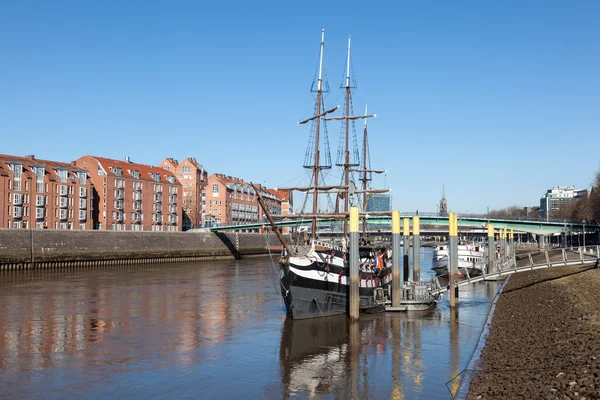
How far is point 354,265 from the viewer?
111 feet

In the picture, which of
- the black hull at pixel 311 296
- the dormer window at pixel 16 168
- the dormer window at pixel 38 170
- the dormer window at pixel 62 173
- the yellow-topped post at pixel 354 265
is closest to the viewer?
the yellow-topped post at pixel 354 265

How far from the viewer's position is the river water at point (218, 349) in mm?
21969

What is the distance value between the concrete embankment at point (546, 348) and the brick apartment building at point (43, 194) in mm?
81968

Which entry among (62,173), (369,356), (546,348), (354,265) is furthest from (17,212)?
(546,348)

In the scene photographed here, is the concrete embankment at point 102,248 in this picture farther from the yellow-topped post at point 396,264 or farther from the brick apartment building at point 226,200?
the brick apartment building at point 226,200

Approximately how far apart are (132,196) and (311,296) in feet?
328

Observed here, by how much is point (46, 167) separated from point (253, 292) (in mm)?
67368

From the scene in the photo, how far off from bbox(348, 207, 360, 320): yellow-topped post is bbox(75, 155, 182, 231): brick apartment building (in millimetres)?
95508

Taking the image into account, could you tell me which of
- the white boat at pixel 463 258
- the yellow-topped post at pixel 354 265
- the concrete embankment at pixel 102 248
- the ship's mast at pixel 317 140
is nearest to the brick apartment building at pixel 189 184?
the concrete embankment at pixel 102 248

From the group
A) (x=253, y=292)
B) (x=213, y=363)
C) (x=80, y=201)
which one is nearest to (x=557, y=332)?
(x=213, y=363)

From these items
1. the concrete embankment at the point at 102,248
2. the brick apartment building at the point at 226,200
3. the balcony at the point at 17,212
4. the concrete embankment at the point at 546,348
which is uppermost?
the brick apartment building at the point at 226,200

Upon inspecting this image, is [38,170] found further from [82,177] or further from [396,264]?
[396,264]

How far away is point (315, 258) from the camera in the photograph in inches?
1390

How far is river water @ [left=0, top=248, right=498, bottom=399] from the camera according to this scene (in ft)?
72.1
